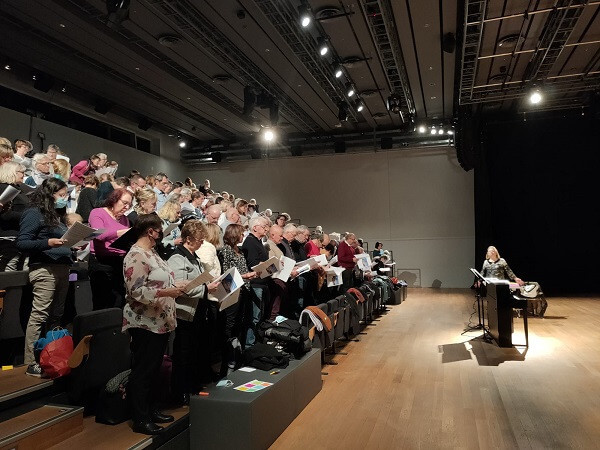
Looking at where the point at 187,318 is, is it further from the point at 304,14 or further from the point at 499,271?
the point at 499,271

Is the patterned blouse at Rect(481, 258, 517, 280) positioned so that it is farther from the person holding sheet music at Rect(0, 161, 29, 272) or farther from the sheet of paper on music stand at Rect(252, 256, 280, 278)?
the person holding sheet music at Rect(0, 161, 29, 272)

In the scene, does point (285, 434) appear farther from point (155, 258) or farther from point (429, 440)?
point (155, 258)

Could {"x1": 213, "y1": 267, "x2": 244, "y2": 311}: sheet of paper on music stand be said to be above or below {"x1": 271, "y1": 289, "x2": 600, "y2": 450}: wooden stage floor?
above

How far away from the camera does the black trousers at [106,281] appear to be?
10.4 ft

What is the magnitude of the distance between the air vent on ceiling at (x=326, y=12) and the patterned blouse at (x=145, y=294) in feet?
16.5

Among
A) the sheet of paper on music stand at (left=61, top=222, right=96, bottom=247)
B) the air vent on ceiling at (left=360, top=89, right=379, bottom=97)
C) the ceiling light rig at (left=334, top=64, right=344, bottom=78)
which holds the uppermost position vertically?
the air vent on ceiling at (left=360, top=89, right=379, bottom=97)

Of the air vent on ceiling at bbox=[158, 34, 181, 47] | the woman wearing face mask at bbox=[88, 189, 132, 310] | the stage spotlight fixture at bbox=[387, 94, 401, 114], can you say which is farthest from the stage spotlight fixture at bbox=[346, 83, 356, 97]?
the woman wearing face mask at bbox=[88, 189, 132, 310]

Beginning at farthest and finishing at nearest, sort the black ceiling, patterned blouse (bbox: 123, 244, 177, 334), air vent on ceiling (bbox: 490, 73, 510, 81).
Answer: air vent on ceiling (bbox: 490, 73, 510, 81) → the black ceiling → patterned blouse (bbox: 123, 244, 177, 334)

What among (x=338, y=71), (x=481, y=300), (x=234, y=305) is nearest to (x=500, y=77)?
(x=338, y=71)

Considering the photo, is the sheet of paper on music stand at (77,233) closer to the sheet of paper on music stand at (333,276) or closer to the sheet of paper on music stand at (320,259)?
the sheet of paper on music stand at (320,259)

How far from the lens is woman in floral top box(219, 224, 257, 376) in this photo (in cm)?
346

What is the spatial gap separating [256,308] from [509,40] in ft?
20.4

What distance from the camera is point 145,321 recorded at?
95.7 inches

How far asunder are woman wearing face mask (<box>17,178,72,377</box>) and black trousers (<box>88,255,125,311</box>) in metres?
0.18
